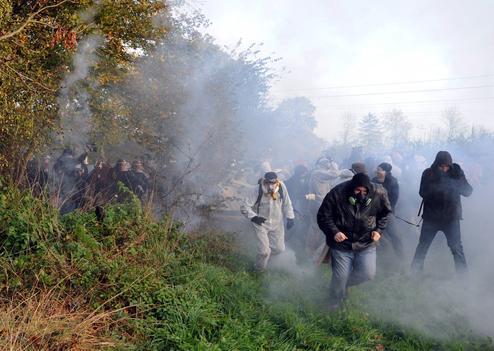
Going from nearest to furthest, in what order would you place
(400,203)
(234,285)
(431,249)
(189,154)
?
(234,285) → (431,249) → (400,203) → (189,154)

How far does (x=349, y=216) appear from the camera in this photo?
17.4ft

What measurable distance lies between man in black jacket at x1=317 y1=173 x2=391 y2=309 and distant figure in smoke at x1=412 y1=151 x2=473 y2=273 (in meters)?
1.81

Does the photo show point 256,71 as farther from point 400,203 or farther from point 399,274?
point 399,274

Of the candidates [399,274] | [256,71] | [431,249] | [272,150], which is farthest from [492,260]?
[272,150]

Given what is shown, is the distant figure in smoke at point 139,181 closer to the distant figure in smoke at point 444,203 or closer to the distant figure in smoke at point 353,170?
the distant figure in smoke at point 353,170

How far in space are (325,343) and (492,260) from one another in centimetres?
461

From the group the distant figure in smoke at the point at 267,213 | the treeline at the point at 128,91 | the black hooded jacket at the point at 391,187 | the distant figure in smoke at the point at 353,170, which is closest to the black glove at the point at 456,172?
the distant figure in smoke at the point at 353,170

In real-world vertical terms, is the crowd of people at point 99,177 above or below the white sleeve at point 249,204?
below

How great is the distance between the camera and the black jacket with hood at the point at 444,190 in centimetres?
661

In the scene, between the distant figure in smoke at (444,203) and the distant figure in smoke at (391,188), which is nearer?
the distant figure in smoke at (444,203)

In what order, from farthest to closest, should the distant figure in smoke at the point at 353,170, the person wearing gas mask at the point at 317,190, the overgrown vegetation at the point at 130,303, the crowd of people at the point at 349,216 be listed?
the person wearing gas mask at the point at 317,190
the distant figure in smoke at the point at 353,170
the crowd of people at the point at 349,216
the overgrown vegetation at the point at 130,303

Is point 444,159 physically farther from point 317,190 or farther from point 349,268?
point 317,190

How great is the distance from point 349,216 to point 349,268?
0.63 metres

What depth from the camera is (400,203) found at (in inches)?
402
